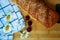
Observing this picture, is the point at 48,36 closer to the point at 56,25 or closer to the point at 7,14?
the point at 56,25

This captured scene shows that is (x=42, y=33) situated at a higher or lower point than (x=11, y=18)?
lower

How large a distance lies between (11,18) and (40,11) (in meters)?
0.25

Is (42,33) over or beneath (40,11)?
beneath

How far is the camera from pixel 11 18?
143 centimetres

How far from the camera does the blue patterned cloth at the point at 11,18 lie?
4.67 feet

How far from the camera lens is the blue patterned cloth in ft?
4.67

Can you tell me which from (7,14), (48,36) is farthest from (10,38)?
(48,36)

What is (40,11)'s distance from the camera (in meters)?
1.38

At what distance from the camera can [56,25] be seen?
142 centimetres

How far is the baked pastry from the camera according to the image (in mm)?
1371

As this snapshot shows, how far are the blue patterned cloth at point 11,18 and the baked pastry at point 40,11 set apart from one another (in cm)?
7

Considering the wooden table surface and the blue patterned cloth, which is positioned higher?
the blue patterned cloth

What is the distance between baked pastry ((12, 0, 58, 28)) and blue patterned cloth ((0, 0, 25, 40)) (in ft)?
0.24

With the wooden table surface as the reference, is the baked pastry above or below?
above
